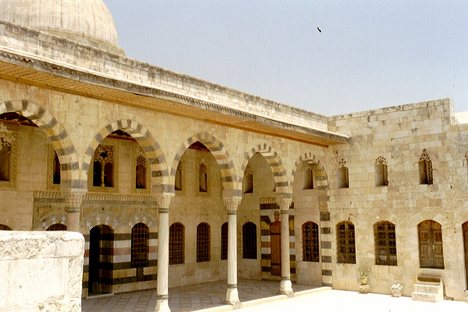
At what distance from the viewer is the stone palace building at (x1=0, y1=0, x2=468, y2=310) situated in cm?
987

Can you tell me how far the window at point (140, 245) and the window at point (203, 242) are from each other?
239cm

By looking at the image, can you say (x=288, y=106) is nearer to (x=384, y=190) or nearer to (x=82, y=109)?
(x=384, y=190)

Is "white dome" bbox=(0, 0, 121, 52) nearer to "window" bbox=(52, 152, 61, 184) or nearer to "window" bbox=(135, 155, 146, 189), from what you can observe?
"window" bbox=(135, 155, 146, 189)

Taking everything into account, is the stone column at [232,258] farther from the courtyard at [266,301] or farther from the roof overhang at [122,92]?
the roof overhang at [122,92]

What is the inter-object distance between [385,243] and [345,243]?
1.39m

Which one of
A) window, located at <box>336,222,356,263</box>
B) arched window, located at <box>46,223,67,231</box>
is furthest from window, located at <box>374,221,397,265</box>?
arched window, located at <box>46,223,67,231</box>

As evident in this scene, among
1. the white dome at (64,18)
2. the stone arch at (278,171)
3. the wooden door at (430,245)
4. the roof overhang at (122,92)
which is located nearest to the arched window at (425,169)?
the wooden door at (430,245)

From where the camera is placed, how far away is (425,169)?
14977 millimetres

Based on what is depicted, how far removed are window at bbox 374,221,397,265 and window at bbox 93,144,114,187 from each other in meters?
8.72

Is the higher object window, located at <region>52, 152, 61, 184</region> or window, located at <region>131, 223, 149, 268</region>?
window, located at <region>52, 152, 61, 184</region>

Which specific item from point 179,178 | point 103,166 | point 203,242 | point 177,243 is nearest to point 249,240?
point 203,242

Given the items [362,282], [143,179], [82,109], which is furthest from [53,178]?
[362,282]

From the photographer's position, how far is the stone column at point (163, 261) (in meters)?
11.0

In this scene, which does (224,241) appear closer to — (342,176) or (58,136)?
(342,176)
